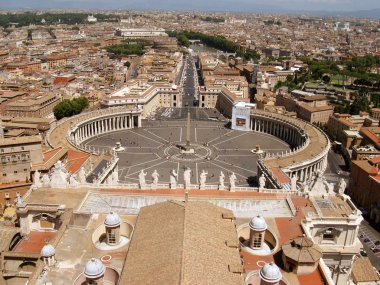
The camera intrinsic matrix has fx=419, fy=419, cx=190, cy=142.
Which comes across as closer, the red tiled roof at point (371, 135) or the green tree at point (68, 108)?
the red tiled roof at point (371, 135)

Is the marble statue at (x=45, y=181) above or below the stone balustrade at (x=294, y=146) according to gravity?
above

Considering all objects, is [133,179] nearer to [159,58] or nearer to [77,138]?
[77,138]

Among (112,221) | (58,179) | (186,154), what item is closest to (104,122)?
(186,154)

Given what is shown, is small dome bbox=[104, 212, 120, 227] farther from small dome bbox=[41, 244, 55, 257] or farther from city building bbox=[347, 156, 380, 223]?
city building bbox=[347, 156, 380, 223]

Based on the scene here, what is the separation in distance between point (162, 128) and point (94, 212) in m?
60.3

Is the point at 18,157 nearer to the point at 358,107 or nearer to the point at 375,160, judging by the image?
the point at 375,160

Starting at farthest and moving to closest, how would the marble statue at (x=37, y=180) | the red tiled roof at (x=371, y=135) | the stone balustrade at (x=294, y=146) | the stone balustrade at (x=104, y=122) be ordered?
the stone balustrade at (x=104, y=122) → the red tiled roof at (x=371, y=135) → the stone balustrade at (x=294, y=146) → the marble statue at (x=37, y=180)

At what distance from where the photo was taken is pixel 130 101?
336 feet

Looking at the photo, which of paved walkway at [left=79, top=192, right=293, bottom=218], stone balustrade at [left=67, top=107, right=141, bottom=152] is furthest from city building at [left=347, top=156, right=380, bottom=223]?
stone balustrade at [left=67, top=107, right=141, bottom=152]

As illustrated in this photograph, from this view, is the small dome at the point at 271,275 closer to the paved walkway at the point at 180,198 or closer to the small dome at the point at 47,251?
the paved walkway at the point at 180,198

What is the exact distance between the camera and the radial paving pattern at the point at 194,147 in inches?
2734

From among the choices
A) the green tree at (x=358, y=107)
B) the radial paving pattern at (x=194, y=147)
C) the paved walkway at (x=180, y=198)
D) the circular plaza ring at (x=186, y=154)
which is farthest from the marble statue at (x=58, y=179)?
the green tree at (x=358, y=107)

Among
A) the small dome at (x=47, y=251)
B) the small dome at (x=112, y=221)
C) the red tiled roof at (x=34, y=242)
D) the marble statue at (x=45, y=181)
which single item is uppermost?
the small dome at (x=112, y=221)

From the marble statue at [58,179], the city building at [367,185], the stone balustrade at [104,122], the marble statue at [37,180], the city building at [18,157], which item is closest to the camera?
the marble statue at [37,180]
